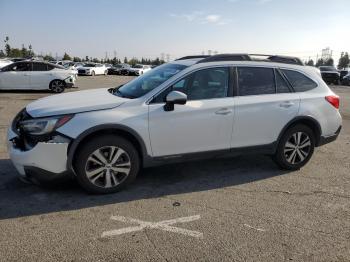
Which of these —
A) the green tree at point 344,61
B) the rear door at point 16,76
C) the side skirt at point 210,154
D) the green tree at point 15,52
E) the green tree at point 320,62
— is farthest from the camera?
the green tree at point 320,62

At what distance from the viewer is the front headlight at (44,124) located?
4.29 meters

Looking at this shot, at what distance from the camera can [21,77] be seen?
16.2m

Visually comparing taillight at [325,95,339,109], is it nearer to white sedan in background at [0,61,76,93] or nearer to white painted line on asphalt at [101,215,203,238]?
white painted line on asphalt at [101,215,203,238]

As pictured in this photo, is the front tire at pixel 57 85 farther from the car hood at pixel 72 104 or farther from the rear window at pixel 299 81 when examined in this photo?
the rear window at pixel 299 81

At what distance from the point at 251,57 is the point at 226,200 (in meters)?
2.22

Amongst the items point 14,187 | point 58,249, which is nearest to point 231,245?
point 58,249

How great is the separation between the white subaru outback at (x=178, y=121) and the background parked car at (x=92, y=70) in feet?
115

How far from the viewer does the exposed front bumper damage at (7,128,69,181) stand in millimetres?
4258

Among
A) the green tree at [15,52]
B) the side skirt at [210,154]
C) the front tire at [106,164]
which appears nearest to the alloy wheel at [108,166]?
the front tire at [106,164]

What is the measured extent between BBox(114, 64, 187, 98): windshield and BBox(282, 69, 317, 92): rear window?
1737mm

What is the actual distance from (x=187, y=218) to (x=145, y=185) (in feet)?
3.63

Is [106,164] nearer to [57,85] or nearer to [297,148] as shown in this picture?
[297,148]

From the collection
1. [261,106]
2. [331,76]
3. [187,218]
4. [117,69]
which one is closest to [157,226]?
[187,218]

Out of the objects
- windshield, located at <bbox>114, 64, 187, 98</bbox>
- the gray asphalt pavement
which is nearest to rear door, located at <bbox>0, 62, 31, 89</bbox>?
the gray asphalt pavement
